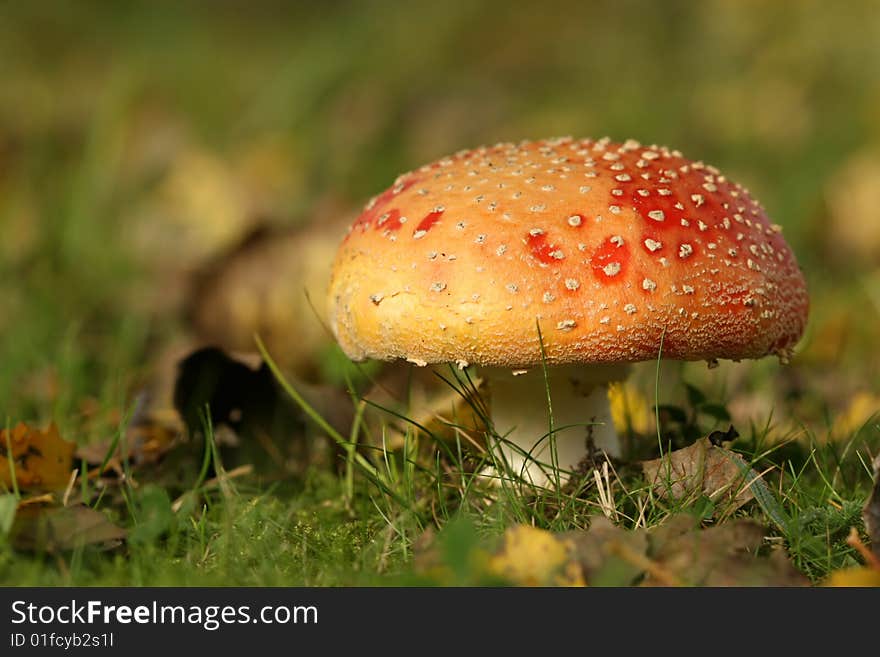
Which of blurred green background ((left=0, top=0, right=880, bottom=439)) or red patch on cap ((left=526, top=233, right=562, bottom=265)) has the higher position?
blurred green background ((left=0, top=0, right=880, bottom=439))

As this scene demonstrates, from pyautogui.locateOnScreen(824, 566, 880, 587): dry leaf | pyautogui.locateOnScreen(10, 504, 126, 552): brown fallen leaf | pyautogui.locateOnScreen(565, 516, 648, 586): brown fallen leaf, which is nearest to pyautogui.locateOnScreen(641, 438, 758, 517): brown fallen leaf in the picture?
pyautogui.locateOnScreen(565, 516, 648, 586): brown fallen leaf

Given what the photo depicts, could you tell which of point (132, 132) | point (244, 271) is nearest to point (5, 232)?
point (244, 271)

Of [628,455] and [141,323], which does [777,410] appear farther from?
[141,323]

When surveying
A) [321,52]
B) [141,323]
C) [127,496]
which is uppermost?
[321,52]

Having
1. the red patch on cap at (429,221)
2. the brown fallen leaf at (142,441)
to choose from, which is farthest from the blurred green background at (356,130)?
the red patch on cap at (429,221)

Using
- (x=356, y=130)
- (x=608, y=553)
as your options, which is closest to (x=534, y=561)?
(x=608, y=553)

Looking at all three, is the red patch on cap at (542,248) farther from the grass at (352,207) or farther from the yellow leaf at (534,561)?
the yellow leaf at (534,561)

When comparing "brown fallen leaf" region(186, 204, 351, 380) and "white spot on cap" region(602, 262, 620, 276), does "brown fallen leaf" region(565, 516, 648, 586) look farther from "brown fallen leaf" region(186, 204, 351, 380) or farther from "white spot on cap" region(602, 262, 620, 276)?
"brown fallen leaf" region(186, 204, 351, 380)
